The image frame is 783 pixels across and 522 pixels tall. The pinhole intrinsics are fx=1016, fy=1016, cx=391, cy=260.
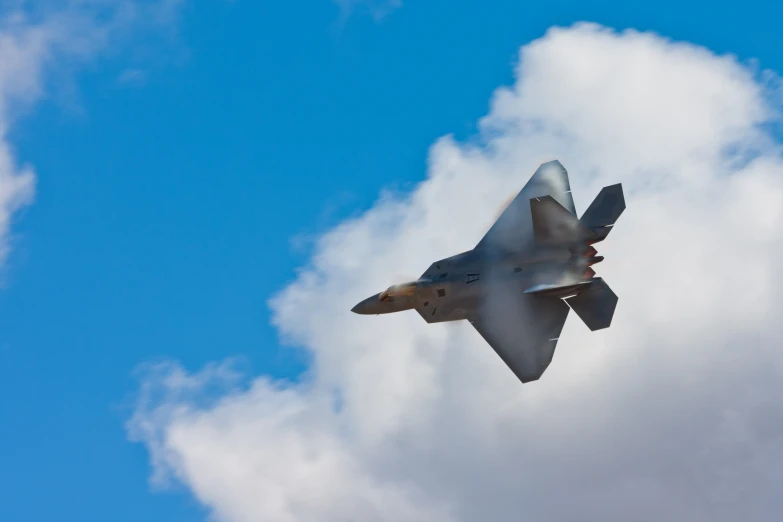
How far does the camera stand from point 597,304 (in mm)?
→ 68062

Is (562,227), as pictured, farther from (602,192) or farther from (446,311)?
(446,311)

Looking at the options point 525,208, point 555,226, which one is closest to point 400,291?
point 525,208

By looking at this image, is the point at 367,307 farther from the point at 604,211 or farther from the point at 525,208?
the point at 604,211

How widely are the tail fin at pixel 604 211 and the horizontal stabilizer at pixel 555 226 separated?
90 cm

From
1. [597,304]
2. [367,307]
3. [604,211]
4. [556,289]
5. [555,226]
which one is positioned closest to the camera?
[556,289]

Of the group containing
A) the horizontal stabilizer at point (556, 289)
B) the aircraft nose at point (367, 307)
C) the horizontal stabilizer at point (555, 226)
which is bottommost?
the horizontal stabilizer at point (556, 289)

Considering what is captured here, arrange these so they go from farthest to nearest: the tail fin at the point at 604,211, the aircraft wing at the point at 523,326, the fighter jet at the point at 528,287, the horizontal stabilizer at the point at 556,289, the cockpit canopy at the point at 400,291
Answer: the cockpit canopy at the point at 400,291 < the tail fin at the point at 604,211 < the aircraft wing at the point at 523,326 < the fighter jet at the point at 528,287 < the horizontal stabilizer at the point at 556,289

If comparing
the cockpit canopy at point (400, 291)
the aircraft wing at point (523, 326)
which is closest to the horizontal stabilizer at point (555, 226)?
the aircraft wing at point (523, 326)

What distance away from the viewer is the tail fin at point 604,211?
6912cm

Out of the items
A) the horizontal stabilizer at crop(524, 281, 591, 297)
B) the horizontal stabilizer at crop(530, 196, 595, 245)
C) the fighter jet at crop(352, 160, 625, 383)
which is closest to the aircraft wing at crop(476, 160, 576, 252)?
the fighter jet at crop(352, 160, 625, 383)

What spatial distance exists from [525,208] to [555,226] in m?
5.05

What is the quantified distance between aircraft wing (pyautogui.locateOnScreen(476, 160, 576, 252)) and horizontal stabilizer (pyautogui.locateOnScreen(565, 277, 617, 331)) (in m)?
5.33

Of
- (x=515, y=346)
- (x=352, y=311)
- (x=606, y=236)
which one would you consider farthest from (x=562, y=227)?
(x=352, y=311)

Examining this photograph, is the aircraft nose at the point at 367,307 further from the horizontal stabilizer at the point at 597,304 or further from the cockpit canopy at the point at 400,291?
the horizontal stabilizer at the point at 597,304
